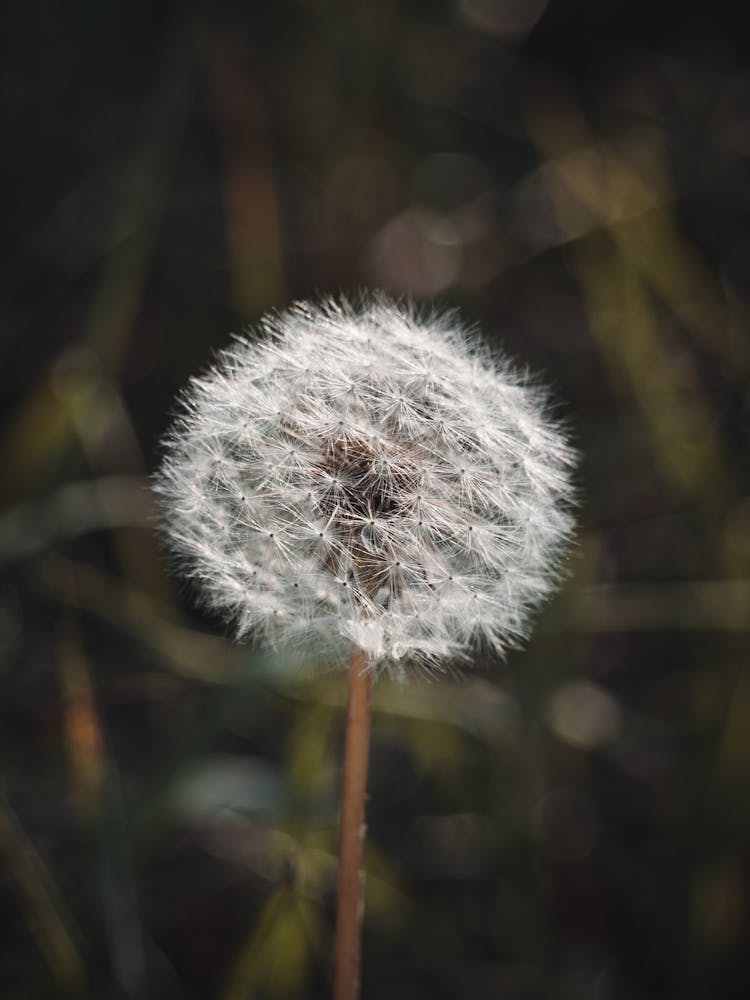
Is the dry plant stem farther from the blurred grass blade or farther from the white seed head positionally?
the blurred grass blade

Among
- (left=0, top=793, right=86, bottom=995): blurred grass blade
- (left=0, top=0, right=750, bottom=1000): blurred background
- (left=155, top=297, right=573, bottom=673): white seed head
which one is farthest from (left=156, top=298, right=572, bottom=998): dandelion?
(left=0, top=793, right=86, bottom=995): blurred grass blade

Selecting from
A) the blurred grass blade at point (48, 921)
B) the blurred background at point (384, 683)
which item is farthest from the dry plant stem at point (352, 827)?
the blurred grass blade at point (48, 921)

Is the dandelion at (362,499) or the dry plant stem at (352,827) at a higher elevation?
the dandelion at (362,499)

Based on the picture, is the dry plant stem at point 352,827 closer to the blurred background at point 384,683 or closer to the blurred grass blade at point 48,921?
the blurred background at point 384,683

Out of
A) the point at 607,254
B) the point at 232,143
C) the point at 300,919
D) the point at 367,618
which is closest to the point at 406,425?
the point at 367,618

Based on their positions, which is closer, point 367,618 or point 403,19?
point 367,618

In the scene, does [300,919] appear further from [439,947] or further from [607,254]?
[607,254]

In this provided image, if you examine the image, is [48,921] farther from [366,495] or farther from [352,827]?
[366,495]

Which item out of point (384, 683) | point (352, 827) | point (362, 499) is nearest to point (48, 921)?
point (352, 827)
